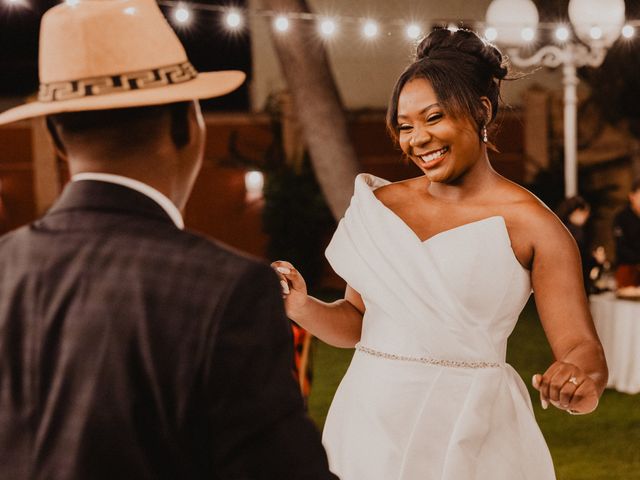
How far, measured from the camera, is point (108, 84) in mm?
1425

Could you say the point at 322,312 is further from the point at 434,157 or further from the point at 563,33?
the point at 563,33

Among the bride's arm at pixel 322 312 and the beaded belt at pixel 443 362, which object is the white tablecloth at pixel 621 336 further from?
the beaded belt at pixel 443 362

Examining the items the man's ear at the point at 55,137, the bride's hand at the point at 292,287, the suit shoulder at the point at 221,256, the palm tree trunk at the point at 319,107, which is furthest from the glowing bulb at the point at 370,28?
the suit shoulder at the point at 221,256

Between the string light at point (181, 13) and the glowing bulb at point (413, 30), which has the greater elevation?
the string light at point (181, 13)

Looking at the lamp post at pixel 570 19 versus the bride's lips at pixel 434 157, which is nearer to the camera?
the bride's lips at pixel 434 157

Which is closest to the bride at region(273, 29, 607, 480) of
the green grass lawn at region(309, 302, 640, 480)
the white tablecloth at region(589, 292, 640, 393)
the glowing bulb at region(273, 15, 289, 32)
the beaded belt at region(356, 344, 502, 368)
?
the beaded belt at region(356, 344, 502, 368)

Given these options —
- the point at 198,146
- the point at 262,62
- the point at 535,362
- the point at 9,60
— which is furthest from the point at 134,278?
the point at 9,60

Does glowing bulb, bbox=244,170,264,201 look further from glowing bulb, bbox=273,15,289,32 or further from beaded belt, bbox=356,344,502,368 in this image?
beaded belt, bbox=356,344,502,368

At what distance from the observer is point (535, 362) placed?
9.38 m

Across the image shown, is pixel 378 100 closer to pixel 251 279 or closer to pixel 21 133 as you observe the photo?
pixel 21 133

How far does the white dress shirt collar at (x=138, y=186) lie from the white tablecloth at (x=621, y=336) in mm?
6959

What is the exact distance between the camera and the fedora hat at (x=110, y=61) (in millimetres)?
1418

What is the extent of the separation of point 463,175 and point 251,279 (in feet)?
4.35

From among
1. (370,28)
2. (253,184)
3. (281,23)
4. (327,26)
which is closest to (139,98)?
(327,26)
